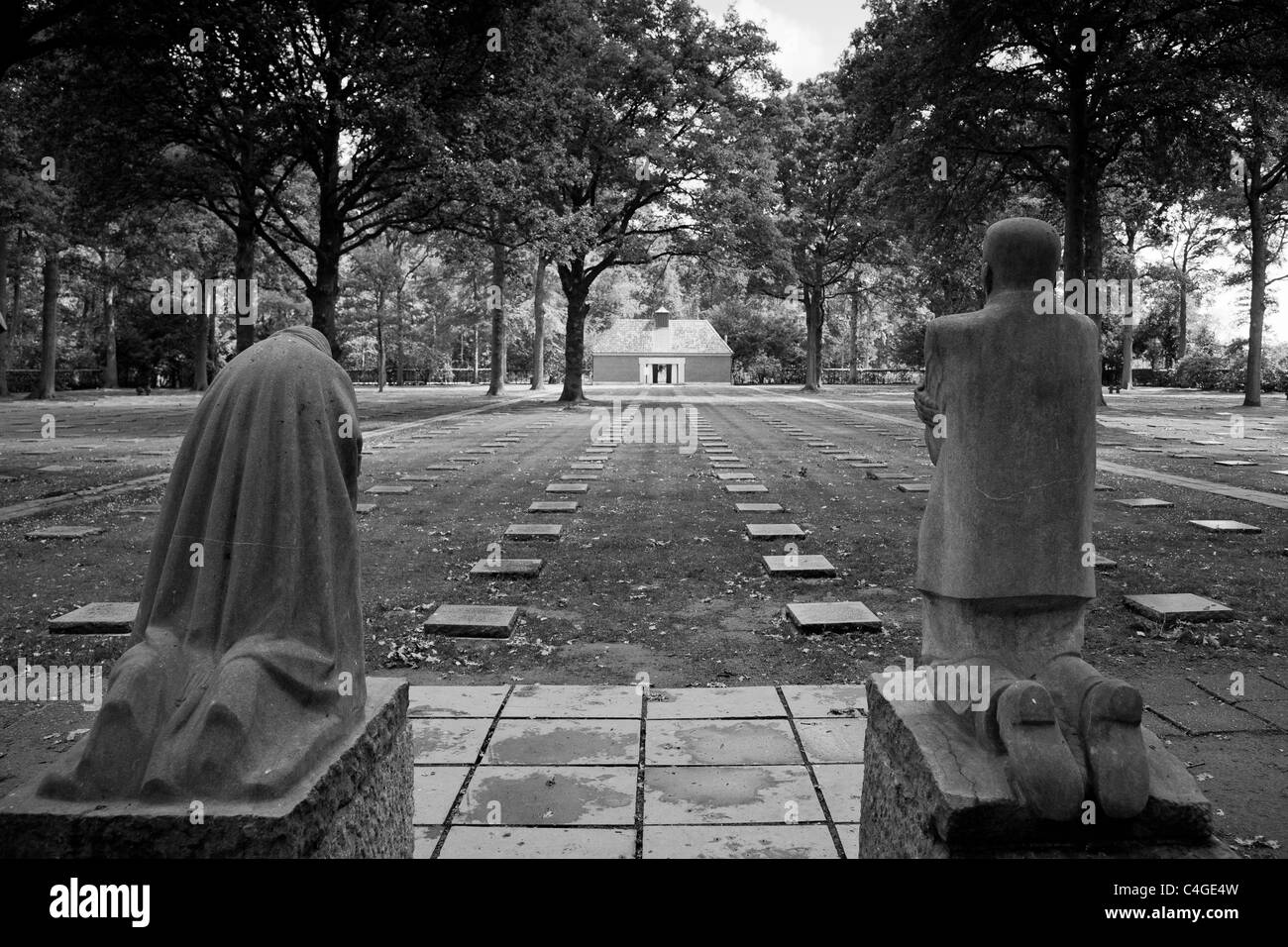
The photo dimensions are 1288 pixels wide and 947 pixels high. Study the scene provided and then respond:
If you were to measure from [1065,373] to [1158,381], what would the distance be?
200ft

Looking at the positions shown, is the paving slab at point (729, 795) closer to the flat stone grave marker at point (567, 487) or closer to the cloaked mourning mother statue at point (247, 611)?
the cloaked mourning mother statue at point (247, 611)

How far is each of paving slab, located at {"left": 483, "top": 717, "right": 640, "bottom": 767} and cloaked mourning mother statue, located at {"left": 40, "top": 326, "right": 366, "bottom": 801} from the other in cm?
153

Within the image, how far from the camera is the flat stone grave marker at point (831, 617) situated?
6.37m

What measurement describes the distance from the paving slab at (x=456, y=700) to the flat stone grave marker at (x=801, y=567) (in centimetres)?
357

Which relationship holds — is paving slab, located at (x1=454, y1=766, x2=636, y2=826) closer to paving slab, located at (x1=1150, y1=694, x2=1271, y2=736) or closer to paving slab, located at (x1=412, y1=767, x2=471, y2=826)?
paving slab, located at (x1=412, y1=767, x2=471, y2=826)

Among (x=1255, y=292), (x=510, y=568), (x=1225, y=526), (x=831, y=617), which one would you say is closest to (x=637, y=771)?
(x=831, y=617)

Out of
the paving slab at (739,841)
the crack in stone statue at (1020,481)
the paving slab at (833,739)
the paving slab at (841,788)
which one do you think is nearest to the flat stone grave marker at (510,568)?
the paving slab at (833,739)

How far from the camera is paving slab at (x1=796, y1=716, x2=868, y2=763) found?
420 cm

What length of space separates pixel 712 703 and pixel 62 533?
783 centimetres

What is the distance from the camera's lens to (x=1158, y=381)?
55250 mm

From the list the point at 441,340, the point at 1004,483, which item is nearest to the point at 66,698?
the point at 1004,483

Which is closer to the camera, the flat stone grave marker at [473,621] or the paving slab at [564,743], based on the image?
the paving slab at [564,743]

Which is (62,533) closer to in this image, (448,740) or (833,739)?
(448,740)

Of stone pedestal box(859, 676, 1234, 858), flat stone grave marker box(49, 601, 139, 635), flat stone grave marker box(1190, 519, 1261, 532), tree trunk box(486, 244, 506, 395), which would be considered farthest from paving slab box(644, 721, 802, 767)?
tree trunk box(486, 244, 506, 395)
